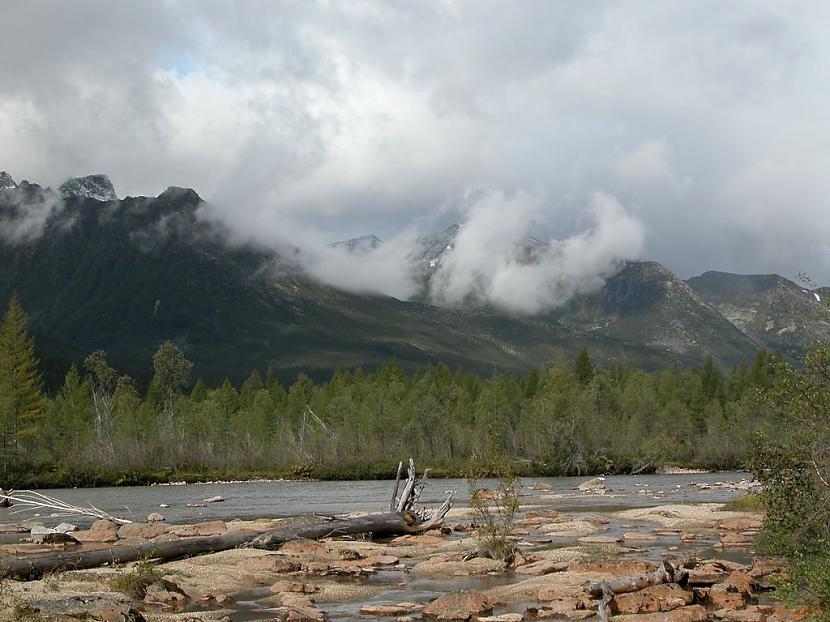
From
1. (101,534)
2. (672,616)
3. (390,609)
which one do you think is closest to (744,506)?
(672,616)

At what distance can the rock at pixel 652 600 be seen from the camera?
24531mm

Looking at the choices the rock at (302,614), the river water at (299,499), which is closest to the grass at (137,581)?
the rock at (302,614)

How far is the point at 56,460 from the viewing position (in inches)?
4518

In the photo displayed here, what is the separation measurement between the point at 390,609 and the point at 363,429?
4614 inches

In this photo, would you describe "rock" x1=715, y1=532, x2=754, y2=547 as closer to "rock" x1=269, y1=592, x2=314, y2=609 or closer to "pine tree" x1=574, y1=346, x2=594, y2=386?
"rock" x1=269, y1=592, x2=314, y2=609

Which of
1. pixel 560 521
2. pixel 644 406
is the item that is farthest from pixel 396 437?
pixel 560 521

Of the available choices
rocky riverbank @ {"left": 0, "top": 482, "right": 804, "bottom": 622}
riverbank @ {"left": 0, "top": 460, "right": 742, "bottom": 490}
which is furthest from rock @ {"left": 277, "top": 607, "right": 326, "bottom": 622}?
riverbank @ {"left": 0, "top": 460, "right": 742, "bottom": 490}

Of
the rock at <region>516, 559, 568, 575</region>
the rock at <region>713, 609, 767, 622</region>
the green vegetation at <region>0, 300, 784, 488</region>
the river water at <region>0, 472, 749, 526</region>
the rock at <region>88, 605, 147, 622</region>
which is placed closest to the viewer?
the rock at <region>88, 605, 147, 622</region>

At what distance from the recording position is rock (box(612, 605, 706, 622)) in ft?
75.0

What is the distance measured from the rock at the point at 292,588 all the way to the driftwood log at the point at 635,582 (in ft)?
31.5

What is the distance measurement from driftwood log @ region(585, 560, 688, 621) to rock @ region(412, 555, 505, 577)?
279 inches

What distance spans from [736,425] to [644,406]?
19654mm

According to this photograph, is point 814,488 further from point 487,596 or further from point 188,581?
point 188,581

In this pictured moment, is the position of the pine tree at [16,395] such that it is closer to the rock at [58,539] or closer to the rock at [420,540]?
the rock at [58,539]
